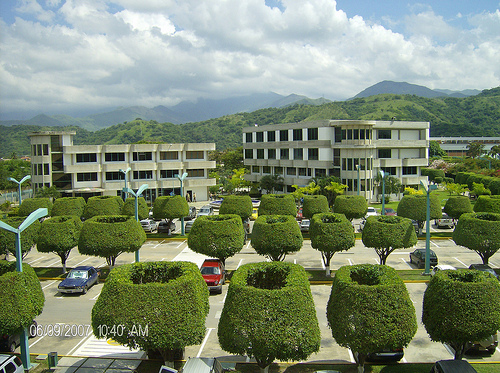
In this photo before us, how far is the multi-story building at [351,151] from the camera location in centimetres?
5750

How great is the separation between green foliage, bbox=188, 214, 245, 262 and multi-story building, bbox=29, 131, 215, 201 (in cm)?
3358

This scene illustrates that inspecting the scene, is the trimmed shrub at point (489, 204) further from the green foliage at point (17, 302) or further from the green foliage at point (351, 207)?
the green foliage at point (17, 302)

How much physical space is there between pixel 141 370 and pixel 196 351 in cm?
263

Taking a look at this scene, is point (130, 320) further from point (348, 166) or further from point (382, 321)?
point (348, 166)

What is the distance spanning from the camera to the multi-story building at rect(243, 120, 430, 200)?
57.5 meters

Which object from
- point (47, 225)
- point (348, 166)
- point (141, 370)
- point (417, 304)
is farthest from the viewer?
point (348, 166)

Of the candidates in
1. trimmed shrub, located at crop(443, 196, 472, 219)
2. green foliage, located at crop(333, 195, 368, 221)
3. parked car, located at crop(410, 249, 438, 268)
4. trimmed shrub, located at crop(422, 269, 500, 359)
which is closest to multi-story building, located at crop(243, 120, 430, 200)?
trimmed shrub, located at crop(443, 196, 472, 219)

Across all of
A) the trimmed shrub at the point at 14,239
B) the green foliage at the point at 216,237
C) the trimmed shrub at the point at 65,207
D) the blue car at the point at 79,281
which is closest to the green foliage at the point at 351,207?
the green foliage at the point at 216,237

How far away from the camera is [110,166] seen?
60906 millimetres

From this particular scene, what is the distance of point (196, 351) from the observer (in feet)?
56.9

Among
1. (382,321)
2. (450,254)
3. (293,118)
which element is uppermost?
(293,118)

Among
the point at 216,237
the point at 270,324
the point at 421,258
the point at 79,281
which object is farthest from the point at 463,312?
the point at 79,281

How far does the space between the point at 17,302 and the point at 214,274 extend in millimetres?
11248

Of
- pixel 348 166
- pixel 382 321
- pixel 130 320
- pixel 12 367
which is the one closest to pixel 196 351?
pixel 130 320
